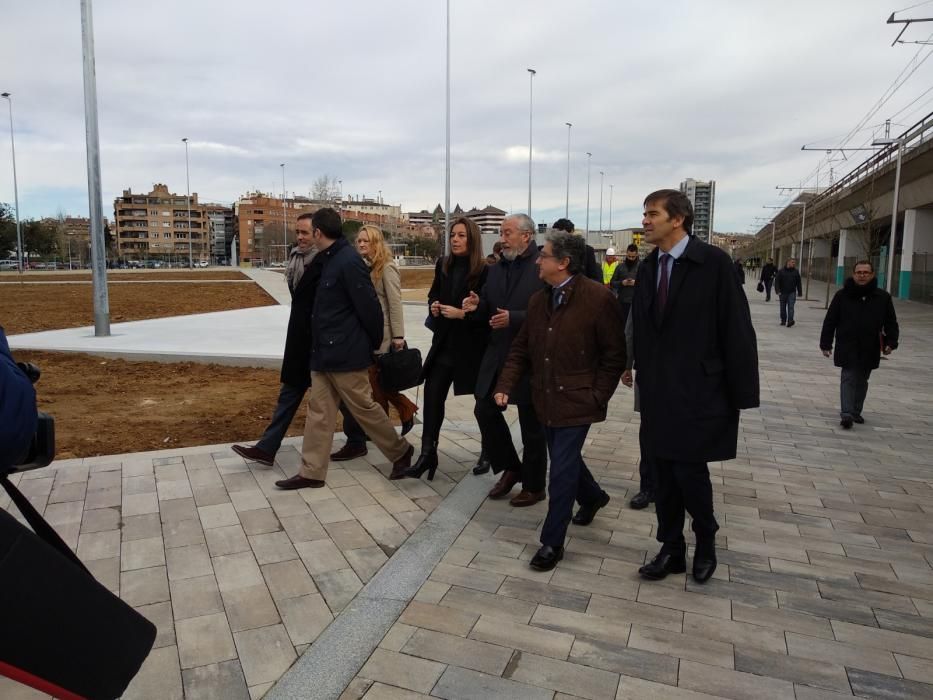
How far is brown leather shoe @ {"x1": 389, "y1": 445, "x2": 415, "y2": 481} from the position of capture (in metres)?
5.25

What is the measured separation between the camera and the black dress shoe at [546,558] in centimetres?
377

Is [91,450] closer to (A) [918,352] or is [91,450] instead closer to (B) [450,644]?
(B) [450,644]

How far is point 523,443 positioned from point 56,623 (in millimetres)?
3342

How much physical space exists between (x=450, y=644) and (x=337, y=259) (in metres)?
2.77

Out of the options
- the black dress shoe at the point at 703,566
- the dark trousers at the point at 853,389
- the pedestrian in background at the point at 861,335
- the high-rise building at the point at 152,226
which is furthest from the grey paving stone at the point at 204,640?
the high-rise building at the point at 152,226

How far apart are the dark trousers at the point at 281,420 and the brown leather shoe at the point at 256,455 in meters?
0.03

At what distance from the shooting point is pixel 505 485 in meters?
5.00

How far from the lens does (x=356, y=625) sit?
10.4 ft

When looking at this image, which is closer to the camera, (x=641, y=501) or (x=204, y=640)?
(x=204, y=640)

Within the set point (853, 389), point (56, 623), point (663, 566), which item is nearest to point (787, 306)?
point (853, 389)

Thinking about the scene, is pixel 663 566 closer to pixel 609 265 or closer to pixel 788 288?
pixel 609 265

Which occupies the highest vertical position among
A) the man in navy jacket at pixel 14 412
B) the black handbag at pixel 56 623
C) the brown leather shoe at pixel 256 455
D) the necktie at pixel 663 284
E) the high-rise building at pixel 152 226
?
the high-rise building at pixel 152 226

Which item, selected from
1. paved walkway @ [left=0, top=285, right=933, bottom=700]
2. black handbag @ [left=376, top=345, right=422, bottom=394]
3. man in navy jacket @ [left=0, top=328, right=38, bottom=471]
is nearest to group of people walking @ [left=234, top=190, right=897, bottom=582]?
black handbag @ [left=376, top=345, right=422, bottom=394]

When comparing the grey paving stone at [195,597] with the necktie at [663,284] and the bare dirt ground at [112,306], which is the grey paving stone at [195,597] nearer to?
the necktie at [663,284]
